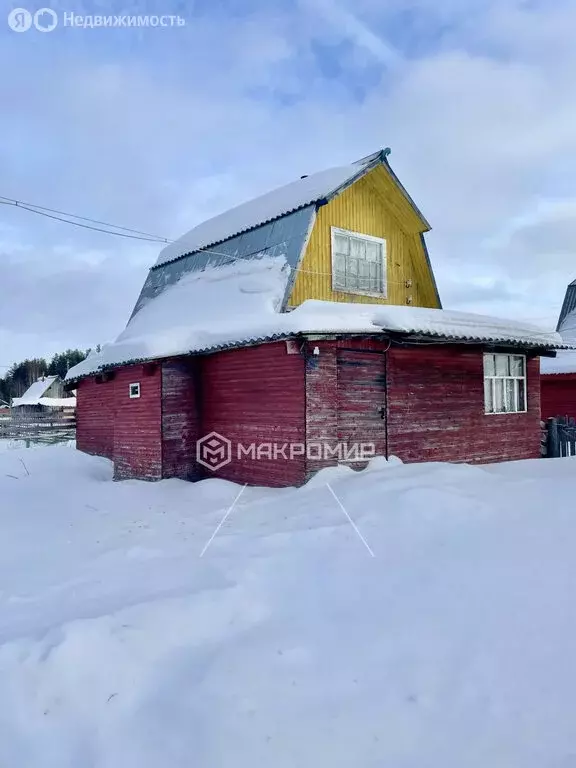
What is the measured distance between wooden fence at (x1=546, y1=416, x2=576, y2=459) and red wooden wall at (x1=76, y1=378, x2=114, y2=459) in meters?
12.3

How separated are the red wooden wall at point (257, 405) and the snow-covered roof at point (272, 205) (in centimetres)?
364

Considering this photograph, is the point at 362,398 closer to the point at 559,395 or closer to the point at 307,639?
the point at 307,639

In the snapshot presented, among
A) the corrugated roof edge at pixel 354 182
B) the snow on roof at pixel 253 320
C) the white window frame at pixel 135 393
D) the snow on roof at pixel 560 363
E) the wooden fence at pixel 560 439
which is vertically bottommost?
the wooden fence at pixel 560 439

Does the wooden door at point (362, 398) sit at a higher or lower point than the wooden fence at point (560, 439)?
higher

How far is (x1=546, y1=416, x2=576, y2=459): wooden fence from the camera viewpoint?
13.3 metres

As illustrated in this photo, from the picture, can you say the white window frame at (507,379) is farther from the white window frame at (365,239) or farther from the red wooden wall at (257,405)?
the red wooden wall at (257,405)

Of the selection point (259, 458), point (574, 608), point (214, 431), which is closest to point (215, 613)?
point (574, 608)

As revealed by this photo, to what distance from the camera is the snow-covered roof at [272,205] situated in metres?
11.5

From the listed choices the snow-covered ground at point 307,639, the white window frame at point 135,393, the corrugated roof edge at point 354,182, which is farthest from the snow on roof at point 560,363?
the white window frame at point 135,393

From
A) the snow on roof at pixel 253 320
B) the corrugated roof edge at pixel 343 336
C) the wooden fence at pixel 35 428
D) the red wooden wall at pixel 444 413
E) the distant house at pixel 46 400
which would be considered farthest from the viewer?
the distant house at pixel 46 400

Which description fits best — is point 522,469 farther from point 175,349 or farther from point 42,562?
point 42,562

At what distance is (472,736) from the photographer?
310cm

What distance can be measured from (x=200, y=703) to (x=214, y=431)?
804 centimetres

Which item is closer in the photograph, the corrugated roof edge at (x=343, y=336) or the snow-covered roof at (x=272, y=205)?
the corrugated roof edge at (x=343, y=336)
